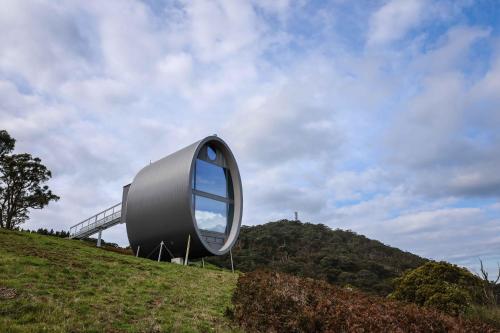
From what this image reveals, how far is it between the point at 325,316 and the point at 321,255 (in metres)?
41.9

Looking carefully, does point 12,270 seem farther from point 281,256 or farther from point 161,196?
point 281,256

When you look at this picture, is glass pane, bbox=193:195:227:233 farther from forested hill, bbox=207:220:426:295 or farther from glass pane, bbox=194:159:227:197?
forested hill, bbox=207:220:426:295

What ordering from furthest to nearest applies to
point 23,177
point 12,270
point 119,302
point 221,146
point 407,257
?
point 407,257, point 23,177, point 221,146, point 12,270, point 119,302

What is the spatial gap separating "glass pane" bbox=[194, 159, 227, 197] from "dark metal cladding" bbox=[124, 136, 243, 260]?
0.96 metres

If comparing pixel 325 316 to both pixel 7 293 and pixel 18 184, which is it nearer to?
pixel 7 293

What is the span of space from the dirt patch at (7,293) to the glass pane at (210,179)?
14.1 metres

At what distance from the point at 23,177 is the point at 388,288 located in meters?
34.9

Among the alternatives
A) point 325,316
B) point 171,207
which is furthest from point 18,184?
point 325,316

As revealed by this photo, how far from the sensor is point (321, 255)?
4878 centimetres

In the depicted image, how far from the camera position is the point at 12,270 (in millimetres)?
11305

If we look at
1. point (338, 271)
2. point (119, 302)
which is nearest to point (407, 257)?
point (338, 271)

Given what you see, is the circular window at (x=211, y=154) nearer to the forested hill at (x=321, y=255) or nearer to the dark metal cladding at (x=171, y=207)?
the dark metal cladding at (x=171, y=207)

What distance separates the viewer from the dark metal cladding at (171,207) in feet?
71.8

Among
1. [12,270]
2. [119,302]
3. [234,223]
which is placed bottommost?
[119,302]
